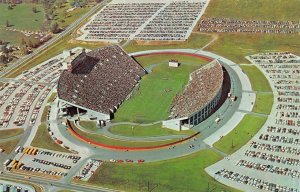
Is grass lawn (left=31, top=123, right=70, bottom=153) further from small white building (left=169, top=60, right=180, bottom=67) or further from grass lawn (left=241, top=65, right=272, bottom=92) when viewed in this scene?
grass lawn (left=241, top=65, right=272, bottom=92)

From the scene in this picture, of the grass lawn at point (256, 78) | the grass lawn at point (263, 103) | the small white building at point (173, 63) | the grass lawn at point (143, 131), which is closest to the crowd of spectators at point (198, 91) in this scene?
the grass lawn at point (143, 131)

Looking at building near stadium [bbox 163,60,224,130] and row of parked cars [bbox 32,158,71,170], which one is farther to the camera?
building near stadium [bbox 163,60,224,130]

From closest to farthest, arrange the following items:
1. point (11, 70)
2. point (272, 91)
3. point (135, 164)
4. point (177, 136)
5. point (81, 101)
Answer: point (135, 164), point (177, 136), point (81, 101), point (272, 91), point (11, 70)

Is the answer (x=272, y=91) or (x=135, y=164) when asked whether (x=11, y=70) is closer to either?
(x=135, y=164)

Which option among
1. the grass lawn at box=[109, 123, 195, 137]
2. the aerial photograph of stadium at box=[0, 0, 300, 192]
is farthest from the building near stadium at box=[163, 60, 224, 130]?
the grass lawn at box=[109, 123, 195, 137]

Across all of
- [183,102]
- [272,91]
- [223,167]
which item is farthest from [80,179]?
[272,91]

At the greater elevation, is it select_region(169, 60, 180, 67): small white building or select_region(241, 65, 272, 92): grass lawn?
select_region(169, 60, 180, 67): small white building
